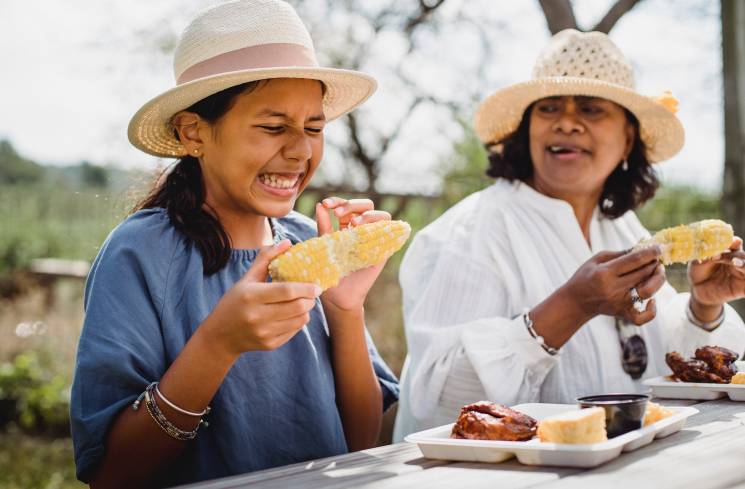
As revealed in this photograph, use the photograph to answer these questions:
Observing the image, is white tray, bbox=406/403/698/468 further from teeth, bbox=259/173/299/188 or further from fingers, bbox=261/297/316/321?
teeth, bbox=259/173/299/188

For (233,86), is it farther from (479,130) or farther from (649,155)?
(649,155)

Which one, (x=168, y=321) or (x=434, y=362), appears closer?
(x=168, y=321)

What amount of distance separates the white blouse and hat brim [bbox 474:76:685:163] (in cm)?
31

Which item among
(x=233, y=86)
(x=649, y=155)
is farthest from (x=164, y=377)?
(x=649, y=155)

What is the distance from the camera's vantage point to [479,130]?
3.75 meters

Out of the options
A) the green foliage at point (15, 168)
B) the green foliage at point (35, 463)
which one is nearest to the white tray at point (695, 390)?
the green foliage at point (35, 463)

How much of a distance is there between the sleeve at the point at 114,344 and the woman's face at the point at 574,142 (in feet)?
5.53

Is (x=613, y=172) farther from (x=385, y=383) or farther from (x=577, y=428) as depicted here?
(x=577, y=428)

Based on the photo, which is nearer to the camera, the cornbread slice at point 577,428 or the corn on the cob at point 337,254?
the cornbread slice at point 577,428

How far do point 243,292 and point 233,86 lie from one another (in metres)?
0.72

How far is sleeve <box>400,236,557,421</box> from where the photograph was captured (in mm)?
2730

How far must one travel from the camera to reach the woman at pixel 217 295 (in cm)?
202

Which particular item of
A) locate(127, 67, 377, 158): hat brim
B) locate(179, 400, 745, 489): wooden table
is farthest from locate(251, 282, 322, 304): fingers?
locate(127, 67, 377, 158): hat brim

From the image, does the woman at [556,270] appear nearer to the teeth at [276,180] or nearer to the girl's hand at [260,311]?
the teeth at [276,180]
